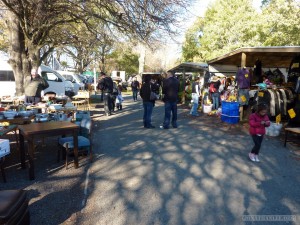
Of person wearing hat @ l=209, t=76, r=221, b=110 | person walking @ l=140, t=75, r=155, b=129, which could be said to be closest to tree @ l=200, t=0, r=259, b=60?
person wearing hat @ l=209, t=76, r=221, b=110

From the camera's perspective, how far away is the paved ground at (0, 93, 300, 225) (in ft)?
11.0

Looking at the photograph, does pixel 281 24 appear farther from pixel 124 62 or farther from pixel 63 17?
pixel 124 62

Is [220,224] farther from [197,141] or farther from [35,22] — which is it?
[35,22]

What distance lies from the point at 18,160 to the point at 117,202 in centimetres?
277

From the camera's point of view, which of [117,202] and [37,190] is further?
[37,190]

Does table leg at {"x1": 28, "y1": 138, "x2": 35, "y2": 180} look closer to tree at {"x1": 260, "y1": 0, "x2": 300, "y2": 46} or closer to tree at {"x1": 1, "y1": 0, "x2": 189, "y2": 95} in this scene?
tree at {"x1": 1, "y1": 0, "x2": 189, "y2": 95}

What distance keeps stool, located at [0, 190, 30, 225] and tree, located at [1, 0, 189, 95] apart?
7.24 m

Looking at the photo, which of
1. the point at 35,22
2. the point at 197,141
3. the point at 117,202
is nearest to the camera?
the point at 117,202

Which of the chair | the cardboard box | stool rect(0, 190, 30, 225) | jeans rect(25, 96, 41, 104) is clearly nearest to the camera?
stool rect(0, 190, 30, 225)

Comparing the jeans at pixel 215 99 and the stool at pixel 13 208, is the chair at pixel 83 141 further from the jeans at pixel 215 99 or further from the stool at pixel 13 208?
the jeans at pixel 215 99

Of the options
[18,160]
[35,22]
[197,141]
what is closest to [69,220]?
[18,160]

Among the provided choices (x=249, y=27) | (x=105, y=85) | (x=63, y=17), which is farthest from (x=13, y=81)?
(x=249, y=27)

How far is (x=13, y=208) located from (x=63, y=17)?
10.2 metres

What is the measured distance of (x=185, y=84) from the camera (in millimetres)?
17016
